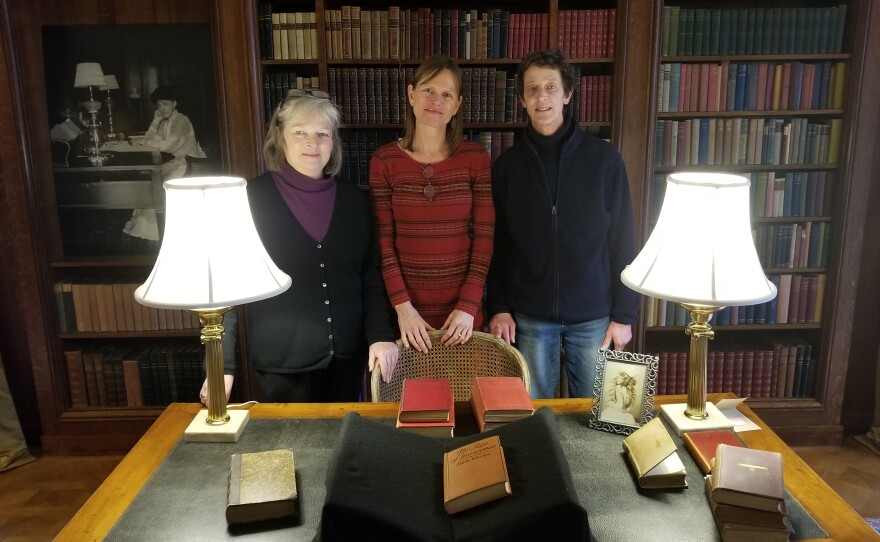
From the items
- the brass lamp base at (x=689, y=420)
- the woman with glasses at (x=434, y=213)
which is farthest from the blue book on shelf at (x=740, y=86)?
the brass lamp base at (x=689, y=420)

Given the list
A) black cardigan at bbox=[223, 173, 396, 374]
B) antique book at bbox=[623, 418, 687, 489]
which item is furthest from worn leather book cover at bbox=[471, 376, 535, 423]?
black cardigan at bbox=[223, 173, 396, 374]

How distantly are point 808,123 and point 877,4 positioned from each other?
51cm

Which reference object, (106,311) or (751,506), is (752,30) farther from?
(106,311)

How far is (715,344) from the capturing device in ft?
10.5

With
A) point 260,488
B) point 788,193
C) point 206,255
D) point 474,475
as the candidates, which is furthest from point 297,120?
point 788,193

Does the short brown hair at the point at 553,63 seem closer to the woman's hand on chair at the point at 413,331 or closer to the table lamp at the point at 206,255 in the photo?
the woman's hand on chair at the point at 413,331

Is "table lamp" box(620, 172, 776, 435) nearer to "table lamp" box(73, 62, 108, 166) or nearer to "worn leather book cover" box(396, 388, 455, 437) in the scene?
"worn leather book cover" box(396, 388, 455, 437)

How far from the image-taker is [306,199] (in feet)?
6.45

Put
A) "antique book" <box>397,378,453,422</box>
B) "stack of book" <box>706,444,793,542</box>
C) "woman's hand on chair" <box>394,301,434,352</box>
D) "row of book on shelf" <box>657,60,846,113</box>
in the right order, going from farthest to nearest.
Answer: "row of book on shelf" <box>657,60,846,113</box> → "woman's hand on chair" <box>394,301,434,352</box> → "antique book" <box>397,378,453,422</box> → "stack of book" <box>706,444,793,542</box>

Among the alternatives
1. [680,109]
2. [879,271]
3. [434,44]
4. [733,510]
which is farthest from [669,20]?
[733,510]

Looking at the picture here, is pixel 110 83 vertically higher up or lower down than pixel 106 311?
higher up

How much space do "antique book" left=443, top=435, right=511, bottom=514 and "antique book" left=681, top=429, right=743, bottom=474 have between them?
439 millimetres

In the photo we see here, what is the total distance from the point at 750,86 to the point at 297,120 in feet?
6.56

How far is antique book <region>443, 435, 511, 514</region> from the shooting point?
44.9 inches
